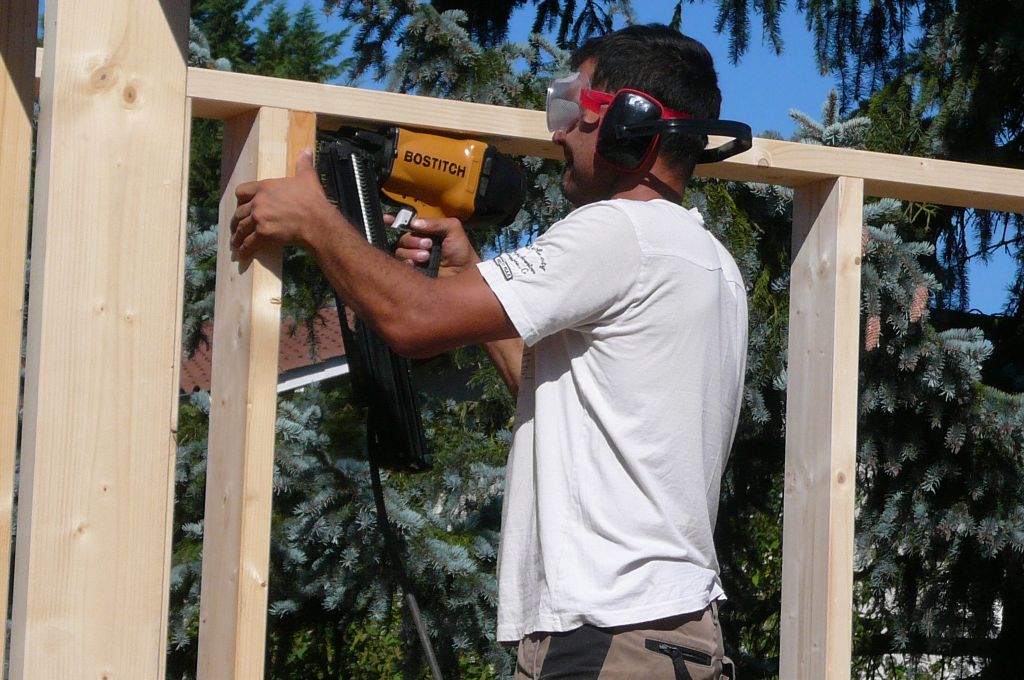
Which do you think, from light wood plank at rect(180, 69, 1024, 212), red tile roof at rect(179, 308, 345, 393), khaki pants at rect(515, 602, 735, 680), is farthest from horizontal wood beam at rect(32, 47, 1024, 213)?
red tile roof at rect(179, 308, 345, 393)

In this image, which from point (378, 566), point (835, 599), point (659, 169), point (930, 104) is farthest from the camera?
point (930, 104)

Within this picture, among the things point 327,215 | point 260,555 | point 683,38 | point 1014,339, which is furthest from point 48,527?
point 1014,339

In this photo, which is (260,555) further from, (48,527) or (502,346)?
(502,346)

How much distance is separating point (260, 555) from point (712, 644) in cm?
79

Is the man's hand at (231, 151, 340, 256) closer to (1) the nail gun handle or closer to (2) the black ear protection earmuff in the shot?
(1) the nail gun handle

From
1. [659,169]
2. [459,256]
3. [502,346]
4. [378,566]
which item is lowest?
[378,566]

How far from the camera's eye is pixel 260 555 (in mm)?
1932

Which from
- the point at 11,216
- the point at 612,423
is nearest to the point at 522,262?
the point at 612,423

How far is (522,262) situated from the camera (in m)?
1.82

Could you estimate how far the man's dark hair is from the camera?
6.76 ft

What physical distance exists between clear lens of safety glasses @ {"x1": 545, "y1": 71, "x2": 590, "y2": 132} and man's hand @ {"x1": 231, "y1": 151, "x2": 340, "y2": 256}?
0.48m

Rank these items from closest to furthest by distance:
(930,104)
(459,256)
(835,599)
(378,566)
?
(459,256) → (835,599) → (378,566) → (930,104)

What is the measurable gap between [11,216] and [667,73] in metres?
1.19

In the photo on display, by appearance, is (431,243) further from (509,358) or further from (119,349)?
(119,349)
